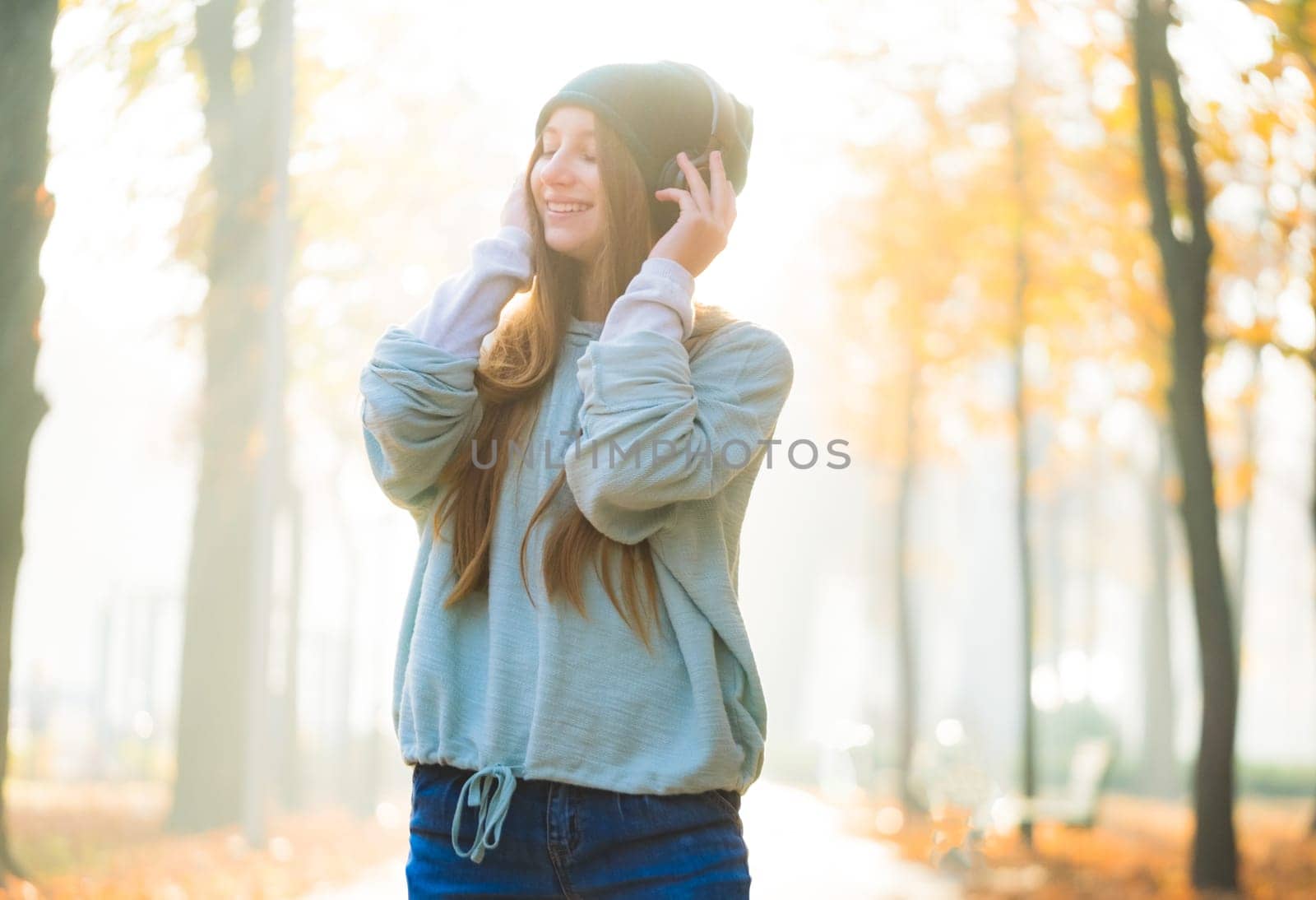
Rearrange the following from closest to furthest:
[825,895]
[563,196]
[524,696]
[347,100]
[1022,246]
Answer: [524,696] → [563,196] → [825,895] → [347,100] → [1022,246]

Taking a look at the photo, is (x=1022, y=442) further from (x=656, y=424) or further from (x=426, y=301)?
(x=656, y=424)

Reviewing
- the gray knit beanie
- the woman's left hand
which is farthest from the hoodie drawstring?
the gray knit beanie

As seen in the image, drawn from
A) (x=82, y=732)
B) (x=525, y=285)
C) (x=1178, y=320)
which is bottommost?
(x=82, y=732)

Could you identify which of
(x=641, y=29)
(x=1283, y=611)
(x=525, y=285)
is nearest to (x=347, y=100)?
(x=641, y=29)

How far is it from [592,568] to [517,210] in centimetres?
59

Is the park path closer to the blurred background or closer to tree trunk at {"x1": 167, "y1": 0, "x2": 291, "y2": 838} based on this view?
the blurred background

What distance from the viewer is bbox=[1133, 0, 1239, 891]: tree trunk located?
7766 mm

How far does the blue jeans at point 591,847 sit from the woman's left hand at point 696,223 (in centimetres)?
73

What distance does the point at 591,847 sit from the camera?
5.74ft

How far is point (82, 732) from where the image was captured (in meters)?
14.7

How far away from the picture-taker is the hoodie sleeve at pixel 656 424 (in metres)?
1.77

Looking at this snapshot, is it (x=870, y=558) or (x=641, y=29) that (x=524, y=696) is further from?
(x=870, y=558)

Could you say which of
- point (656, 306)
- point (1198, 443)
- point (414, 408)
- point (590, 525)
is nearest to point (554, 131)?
Answer: point (656, 306)

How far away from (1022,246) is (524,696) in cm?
1048
